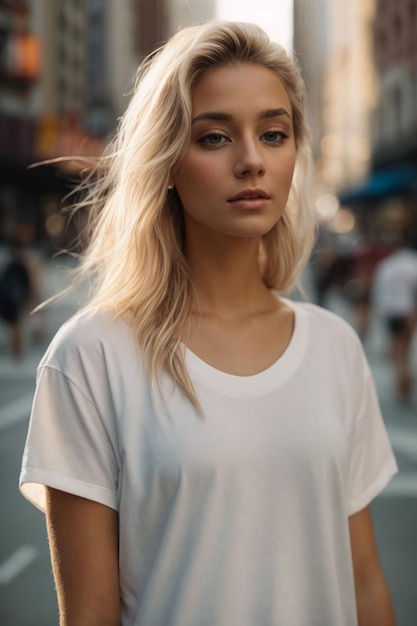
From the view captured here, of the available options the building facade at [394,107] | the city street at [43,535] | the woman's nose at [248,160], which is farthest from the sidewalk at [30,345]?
the building facade at [394,107]

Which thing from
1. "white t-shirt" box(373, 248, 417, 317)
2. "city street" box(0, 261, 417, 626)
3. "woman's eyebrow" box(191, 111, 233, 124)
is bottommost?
"city street" box(0, 261, 417, 626)

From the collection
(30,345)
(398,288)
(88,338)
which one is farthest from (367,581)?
(30,345)

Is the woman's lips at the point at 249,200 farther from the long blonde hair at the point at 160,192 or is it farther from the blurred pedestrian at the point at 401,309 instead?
the blurred pedestrian at the point at 401,309

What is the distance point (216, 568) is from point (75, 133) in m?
54.8

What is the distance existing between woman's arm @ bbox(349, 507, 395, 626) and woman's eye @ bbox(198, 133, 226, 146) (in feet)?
2.76

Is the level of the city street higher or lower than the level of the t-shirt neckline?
lower

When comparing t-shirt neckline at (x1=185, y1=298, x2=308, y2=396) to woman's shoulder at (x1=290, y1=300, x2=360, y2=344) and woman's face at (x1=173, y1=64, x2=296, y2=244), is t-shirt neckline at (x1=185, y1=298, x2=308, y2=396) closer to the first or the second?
woman's shoulder at (x1=290, y1=300, x2=360, y2=344)

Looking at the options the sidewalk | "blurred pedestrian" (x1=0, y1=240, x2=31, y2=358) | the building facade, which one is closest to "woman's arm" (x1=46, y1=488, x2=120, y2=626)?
the sidewalk

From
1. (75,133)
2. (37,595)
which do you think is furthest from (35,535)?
(75,133)

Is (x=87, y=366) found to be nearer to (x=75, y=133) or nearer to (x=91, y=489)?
(x=91, y=489)

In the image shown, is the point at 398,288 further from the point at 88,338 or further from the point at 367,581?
the point at 88,338

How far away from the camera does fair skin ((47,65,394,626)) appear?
173 centimetres

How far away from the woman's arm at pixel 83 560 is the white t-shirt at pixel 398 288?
9.37m

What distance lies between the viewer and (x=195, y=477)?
1.72 m
